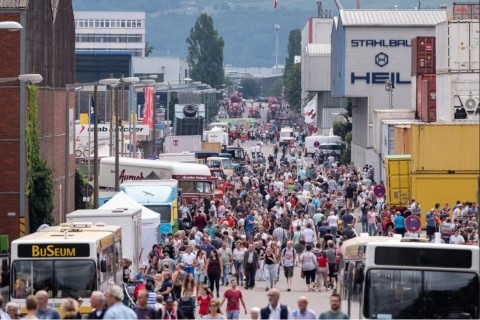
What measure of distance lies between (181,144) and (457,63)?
40224 millimetres

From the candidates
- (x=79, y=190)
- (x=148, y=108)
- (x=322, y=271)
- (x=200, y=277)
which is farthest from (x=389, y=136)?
(x=200, y=277)

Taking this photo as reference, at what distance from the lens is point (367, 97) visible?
9194cm

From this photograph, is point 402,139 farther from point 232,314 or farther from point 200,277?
point 232,314

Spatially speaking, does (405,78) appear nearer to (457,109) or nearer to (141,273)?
(457,109)

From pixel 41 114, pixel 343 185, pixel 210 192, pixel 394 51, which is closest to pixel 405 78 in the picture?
pixel 394 51

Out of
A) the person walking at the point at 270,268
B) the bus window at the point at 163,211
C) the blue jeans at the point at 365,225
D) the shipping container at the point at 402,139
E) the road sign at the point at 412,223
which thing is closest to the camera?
the road sign at the point at 412,223

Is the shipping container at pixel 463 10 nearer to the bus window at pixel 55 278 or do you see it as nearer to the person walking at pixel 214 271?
the person walking at pixel 214 271

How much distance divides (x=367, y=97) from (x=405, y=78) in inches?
97.5

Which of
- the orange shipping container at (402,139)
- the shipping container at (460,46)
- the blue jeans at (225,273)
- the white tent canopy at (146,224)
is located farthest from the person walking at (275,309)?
→ the shipping container at (460,46)

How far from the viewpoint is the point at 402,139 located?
184ft

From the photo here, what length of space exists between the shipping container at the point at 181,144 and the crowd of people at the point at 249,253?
32485 mm

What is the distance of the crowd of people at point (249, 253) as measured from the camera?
20566mm

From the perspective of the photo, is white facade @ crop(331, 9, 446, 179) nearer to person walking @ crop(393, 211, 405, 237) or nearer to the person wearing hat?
person walking @ crop(393, 211, 405, 237)

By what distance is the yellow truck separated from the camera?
48.3 metres
